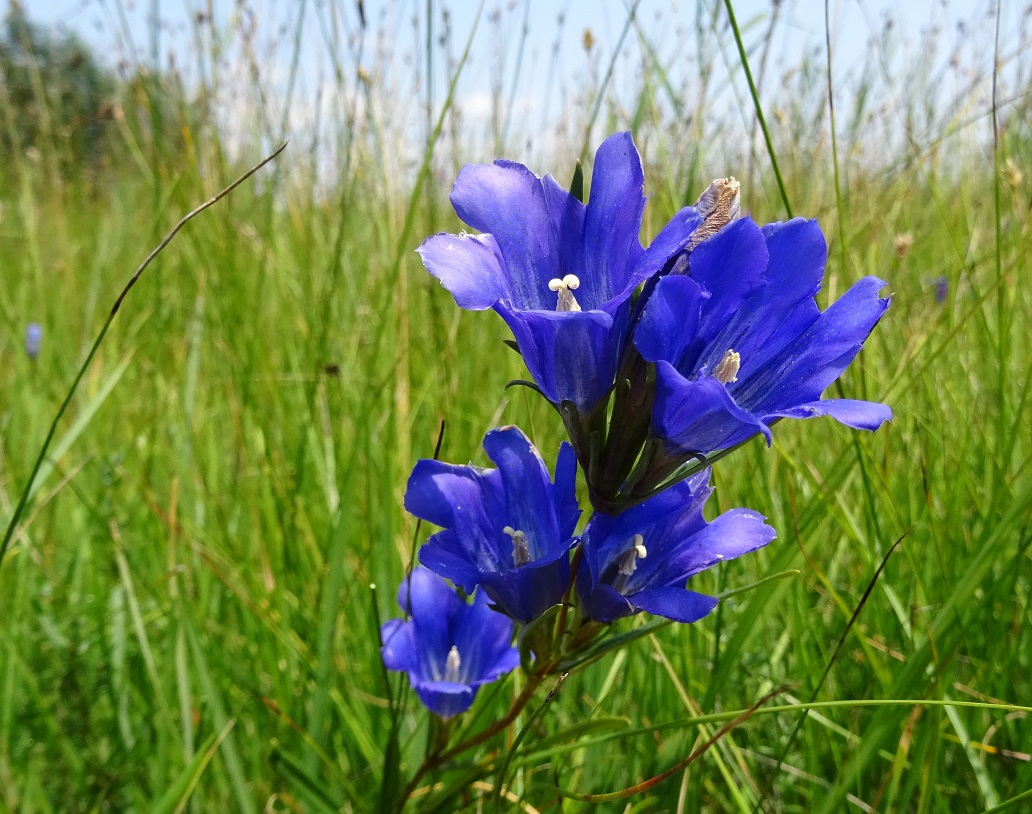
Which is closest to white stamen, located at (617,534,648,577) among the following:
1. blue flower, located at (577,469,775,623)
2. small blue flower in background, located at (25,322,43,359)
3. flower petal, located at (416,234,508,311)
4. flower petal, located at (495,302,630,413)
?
blue flower, located at (577,469,775,623)

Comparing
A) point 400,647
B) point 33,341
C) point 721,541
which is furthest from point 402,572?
point 33,341

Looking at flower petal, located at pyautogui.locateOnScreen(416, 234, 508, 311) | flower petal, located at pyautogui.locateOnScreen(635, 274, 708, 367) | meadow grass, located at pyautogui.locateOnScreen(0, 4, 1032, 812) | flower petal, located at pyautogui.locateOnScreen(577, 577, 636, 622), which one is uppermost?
flower petal, located at pyautogui.locateOnScreen(416, 234, 508, 311)

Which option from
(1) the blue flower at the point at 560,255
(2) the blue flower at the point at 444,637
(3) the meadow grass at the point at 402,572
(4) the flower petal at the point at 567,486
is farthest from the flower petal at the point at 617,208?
(2) the blue flower at the point at 444,637

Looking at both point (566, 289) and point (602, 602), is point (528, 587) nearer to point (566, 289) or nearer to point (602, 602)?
point (602, 602)

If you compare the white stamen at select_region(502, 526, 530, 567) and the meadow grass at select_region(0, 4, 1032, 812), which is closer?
the white stamen at select_region(502, 526, 530, 567)

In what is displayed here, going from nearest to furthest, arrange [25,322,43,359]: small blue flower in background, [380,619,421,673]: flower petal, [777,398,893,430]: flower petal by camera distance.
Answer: [777,398,893,430]: flower petal
[380,619,421,673]: flower petal
[25,322,43,359]: small blue flower in background

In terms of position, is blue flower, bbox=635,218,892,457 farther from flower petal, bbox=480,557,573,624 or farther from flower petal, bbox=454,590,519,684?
flower petal, bbox=454,590,519,684

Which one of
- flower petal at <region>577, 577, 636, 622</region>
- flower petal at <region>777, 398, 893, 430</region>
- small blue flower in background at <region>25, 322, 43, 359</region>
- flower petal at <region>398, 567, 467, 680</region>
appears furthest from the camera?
small blue flower in background at <region>25, 322, 43, 359</region>
